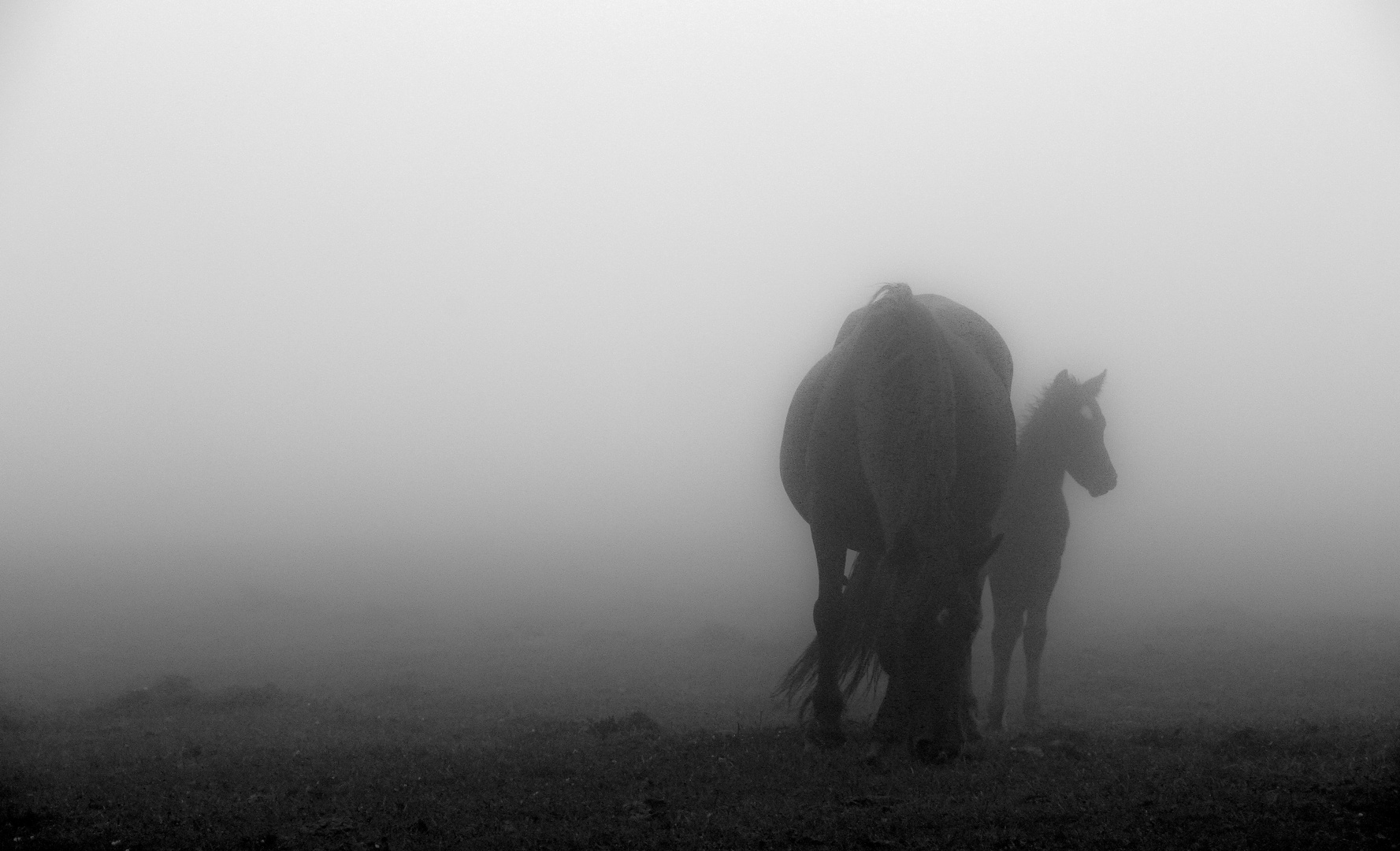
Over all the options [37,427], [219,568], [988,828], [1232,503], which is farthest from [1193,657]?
[37,427]

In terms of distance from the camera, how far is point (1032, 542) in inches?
452

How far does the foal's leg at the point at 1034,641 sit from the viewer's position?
1129 cm

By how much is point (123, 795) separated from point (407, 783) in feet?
6.37

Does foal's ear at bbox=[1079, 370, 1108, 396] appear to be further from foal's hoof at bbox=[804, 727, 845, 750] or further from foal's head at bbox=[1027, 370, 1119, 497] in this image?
foal's hoof at bbox=[804, 727, 845, 750]

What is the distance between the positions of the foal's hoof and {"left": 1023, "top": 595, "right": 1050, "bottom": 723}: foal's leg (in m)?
3.67

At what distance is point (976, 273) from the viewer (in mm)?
108938

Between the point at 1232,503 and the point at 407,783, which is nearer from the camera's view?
the point at 407,783

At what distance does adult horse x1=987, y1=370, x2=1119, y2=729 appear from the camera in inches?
451

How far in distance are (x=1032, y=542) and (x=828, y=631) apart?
12.4ft

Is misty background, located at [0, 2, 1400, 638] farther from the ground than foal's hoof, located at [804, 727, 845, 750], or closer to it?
farther from the ground

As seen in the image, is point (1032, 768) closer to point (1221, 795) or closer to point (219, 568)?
point (1221, 795)

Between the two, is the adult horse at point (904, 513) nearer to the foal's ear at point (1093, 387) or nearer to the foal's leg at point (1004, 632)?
the foal's leg at point (1004, 632)

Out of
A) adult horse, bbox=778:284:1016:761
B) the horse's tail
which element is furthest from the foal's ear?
the horse's tail

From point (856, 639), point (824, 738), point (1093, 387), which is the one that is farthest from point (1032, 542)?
point (824, 738)
